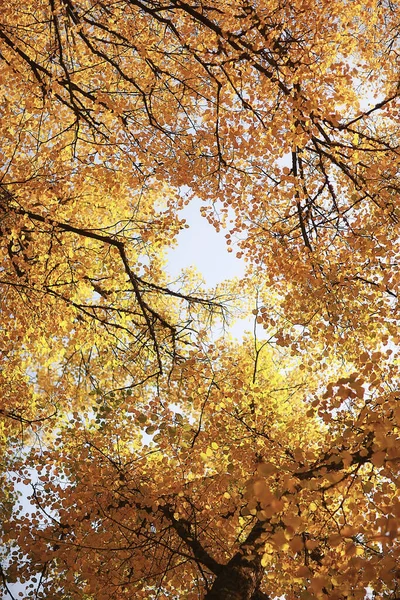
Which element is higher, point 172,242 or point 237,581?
point 172,242

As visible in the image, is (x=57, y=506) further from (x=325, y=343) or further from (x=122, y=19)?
(x=122, y=19)

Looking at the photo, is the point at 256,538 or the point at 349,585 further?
the point at 256,538

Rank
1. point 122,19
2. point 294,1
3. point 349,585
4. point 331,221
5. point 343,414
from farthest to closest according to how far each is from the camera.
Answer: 1. point 343,414
2. point 122,19
3. point 331,221
4. point 294,1
5. point 349,585

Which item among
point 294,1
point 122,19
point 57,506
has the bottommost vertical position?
point 57,506

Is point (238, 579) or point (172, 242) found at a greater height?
point (172, 242)

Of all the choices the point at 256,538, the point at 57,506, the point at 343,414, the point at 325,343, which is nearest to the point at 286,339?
the point at 325,343

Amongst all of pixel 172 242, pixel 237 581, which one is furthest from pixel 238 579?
pixel 172 242

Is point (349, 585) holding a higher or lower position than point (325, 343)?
lower

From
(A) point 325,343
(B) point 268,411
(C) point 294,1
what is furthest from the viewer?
(B) point 268,411

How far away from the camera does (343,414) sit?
10.2m

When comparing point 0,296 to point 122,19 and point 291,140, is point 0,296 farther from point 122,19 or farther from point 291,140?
point 291,140

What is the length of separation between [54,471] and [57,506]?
3.05ft

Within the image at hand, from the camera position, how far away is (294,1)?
684 cm

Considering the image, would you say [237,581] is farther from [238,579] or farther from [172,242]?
[172,242]
